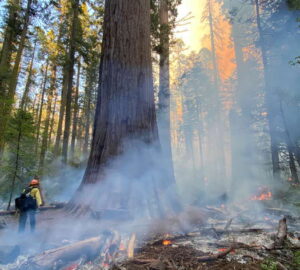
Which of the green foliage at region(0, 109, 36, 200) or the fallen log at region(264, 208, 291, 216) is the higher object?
the green foliage at region(0, 109, 36, 200)

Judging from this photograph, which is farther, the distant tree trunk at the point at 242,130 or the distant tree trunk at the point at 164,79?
the distant tree trunk at the point at 242,130

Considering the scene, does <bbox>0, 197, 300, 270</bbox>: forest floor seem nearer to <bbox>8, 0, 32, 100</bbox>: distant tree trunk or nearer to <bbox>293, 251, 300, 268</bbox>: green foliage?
<bbox>293, 251, 300, 268</bbox>: green foliage

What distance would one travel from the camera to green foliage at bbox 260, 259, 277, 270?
214 cm

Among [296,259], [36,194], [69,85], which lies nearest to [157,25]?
[69,85]

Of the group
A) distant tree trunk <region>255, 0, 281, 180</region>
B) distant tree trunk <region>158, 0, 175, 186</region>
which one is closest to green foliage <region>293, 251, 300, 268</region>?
distant tree trunk <region>158, 0, 175, 186</region>

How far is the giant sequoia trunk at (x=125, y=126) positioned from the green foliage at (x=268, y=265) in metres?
2.19

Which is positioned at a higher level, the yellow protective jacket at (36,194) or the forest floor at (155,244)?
the yellow protective jacket at (36,194)

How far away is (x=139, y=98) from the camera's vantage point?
458cm

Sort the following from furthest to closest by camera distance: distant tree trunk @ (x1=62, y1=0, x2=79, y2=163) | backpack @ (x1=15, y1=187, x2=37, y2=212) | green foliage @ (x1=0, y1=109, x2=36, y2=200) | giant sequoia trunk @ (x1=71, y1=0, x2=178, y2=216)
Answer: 1. distant tree trunk @ (x1=62, y1=0, x2=79, y2=163)
2. green foliage @ (x1=0, y1=109, x2=36, y2=200)
3. giant sequoia trunk @ (x1=71, y1=0, x2=178, y2=216)
4. backpack @ (x1=15, y1=187, x2=37, y2=212)

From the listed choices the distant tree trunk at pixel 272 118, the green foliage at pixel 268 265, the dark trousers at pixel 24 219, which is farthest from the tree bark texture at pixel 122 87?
the distant tree trunk at pixel 272 118

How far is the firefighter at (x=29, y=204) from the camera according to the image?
3.68 m

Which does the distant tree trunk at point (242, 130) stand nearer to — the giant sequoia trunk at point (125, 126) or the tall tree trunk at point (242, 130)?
the tall tree trunk at point (242, 130)

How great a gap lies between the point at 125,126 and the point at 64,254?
2.58 metres

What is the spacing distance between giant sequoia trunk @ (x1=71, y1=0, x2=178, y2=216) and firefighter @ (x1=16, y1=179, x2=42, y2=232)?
783mm
